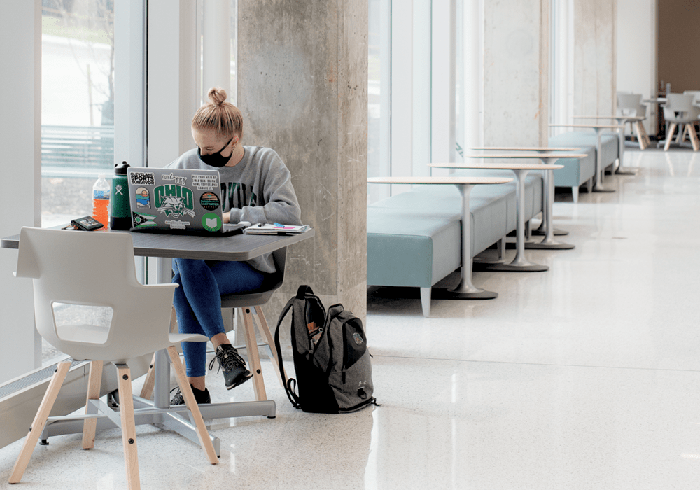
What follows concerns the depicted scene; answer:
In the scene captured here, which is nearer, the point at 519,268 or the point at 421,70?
the point at 519,268

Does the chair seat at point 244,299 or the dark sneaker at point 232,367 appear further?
the chair seat at point 244,299

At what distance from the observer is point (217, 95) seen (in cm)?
332

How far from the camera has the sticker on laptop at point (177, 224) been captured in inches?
120

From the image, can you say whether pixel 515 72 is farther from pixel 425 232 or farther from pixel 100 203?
pixel 100 203

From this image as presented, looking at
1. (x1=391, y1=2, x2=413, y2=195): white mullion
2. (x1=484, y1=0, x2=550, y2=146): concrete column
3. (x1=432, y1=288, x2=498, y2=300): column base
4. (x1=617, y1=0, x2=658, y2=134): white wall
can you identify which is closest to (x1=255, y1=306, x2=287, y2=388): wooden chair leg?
(x1=432, y1=288, x2=498, y2=300): column base

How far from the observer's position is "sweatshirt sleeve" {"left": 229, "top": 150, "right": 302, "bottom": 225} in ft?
11.1

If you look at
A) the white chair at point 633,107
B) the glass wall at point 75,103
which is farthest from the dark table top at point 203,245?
the white chair at point 633,107

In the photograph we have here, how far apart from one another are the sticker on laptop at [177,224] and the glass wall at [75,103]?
0.63 meters

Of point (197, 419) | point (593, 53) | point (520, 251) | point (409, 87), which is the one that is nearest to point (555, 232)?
point (520, 251)

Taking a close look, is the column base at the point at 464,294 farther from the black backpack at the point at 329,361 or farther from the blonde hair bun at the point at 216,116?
the blonde hair bun at the point at 216,116

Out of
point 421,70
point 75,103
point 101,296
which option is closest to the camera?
point 101,296

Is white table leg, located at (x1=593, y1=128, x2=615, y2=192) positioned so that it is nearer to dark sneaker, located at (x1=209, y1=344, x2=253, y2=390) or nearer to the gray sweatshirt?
the gray sweatshirt

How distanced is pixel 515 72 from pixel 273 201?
269 inches

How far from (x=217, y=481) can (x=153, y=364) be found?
0.67m
